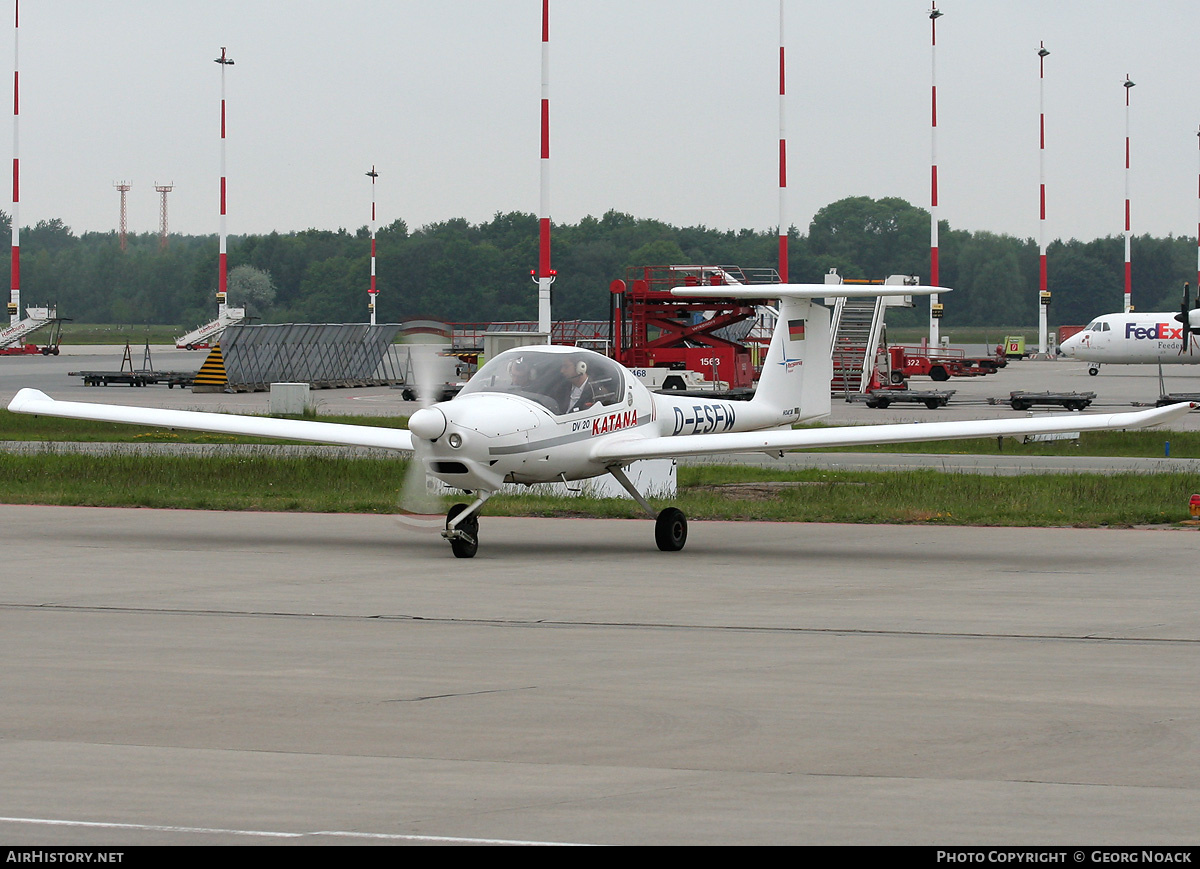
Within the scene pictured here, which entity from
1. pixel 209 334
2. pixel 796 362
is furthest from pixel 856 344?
pixel 209 334

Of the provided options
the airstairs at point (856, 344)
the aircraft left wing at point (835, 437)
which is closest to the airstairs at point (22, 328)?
the airstairs at point (856, 344)

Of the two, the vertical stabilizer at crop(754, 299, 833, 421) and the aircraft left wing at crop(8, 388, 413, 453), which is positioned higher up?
the vertical stabilizer at crop(754, 299, 833, 421)

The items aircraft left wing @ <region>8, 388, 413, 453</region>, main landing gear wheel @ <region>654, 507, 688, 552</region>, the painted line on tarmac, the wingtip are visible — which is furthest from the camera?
the wingtip

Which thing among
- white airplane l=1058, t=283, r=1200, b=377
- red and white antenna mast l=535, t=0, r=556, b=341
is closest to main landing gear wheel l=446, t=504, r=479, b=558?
red and white antenna mast l=535, t=0, r=556, b=341

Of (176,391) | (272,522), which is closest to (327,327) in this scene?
(176,391)

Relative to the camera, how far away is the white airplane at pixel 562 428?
48.7 feet

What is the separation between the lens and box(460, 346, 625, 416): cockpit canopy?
15.6 metres

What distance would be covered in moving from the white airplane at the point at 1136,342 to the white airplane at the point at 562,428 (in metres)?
45.2

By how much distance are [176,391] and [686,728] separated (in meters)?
45.8

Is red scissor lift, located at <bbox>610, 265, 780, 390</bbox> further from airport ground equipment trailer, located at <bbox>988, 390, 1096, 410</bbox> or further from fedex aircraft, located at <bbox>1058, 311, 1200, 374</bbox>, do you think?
fedex aircraft, located at <bbox>1058, 311, 1200, 374</bbox>

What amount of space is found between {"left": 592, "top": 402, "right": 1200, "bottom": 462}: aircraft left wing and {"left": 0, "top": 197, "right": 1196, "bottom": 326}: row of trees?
288 feet

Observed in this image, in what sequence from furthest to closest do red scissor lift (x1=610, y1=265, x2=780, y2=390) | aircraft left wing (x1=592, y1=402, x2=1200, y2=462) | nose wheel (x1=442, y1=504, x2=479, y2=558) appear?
red scissor lift (x1=610, y1=265, x2=780, y2=390) → aircraft left wing (x1=592, y1=402, x2=1200, y2=462) → nose wheel (x1=442, y1=504, x2=479, y2=558)

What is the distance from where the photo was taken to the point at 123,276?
526 ft

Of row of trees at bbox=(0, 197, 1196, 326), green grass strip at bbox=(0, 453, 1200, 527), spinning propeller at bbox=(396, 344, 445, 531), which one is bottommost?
Answer: green grass strip at bbox=(0, 453, 1200, 527)
